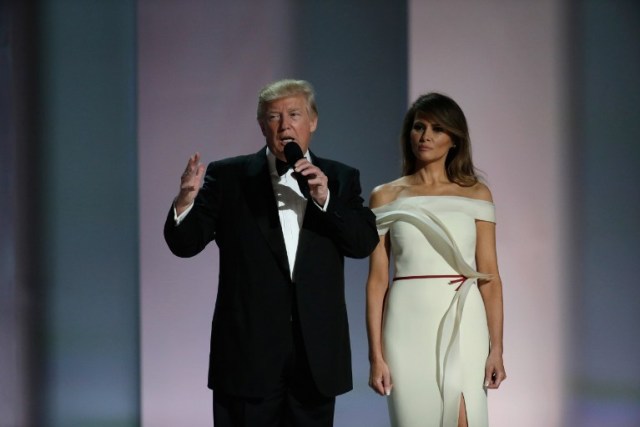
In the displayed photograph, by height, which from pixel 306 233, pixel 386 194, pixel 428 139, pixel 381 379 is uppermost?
pixel 428 139

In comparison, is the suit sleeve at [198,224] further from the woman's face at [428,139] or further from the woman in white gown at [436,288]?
the woman's face at [428,139]

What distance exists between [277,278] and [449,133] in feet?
3.00

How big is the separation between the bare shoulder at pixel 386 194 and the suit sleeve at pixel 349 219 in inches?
16.0

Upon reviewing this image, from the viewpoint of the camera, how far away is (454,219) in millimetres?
2990

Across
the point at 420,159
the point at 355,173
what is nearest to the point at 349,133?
the point at 420,159

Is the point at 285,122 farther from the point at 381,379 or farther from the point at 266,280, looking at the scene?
the point at 381,379

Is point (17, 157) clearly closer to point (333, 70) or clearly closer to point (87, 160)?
point (87, 160)

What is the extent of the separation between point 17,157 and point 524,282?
8.64 feet

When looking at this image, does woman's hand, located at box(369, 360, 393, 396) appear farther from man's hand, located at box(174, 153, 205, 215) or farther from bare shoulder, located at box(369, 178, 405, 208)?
man's hand, located at box(174, 153, 205, 215)

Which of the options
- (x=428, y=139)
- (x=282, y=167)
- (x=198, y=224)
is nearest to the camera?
(x=198, y=224)

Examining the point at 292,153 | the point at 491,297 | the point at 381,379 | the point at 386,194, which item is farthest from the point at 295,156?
the point at 491,297

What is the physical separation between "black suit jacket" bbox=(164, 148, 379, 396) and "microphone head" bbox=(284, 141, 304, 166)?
15cm

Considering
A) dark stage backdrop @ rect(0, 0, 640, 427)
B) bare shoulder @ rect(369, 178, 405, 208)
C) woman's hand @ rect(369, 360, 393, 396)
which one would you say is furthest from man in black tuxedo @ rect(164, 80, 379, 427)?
dark stage backdrop @ rect(0, 0, 640, 427)

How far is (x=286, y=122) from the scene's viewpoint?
2508mm
